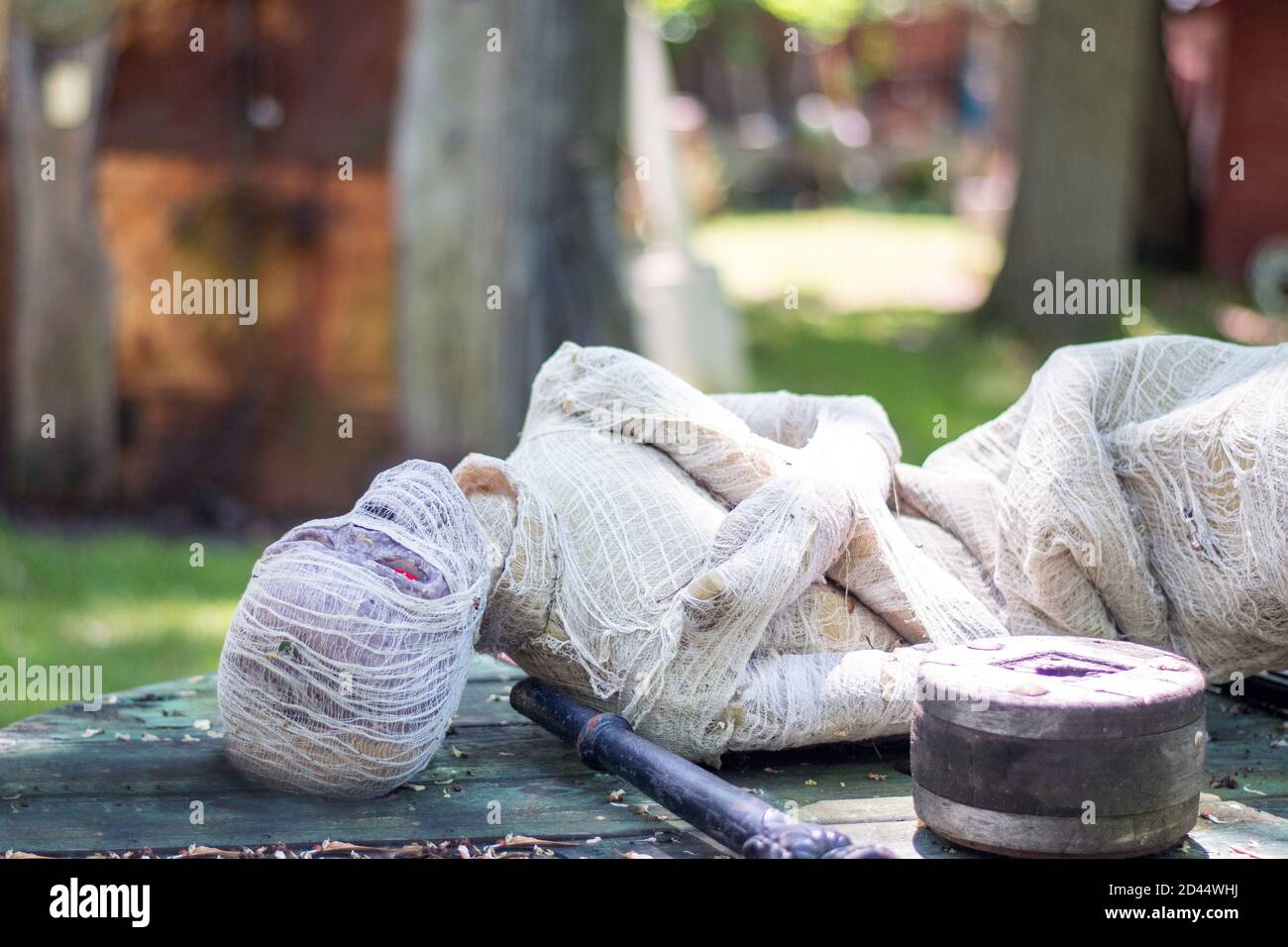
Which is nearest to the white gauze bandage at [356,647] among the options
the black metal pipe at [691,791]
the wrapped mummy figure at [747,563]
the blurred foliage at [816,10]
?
the wrapped mummy figure at [747,563]

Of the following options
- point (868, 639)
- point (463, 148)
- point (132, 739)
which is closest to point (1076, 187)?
point (463, 148)

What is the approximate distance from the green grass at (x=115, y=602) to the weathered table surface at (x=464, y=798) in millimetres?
2209

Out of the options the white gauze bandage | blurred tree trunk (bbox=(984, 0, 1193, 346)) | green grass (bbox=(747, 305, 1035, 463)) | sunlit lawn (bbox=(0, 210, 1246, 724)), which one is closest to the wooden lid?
the white gauze bandage

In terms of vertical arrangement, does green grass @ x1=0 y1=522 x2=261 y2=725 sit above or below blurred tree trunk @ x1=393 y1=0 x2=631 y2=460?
below

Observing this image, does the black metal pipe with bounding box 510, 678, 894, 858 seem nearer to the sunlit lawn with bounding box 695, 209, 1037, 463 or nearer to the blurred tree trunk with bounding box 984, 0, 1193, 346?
the sunlit lawn with bounding box 695, 209, 1037, 463

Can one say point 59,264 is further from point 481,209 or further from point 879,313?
point 879,313

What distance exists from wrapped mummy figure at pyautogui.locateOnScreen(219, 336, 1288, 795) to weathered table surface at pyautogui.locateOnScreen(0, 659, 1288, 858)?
0.09 m

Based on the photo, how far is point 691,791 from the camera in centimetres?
244

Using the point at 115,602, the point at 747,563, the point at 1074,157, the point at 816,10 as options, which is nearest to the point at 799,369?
the point at 1074,157

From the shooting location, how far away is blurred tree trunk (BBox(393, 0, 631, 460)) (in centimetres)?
658

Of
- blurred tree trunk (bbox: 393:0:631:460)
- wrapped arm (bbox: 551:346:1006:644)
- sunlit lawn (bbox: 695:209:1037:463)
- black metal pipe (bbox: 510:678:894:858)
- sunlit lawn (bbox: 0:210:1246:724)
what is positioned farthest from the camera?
sunlit lawn (bbox: 695:209:1037:463)

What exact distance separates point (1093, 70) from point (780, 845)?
775 cm

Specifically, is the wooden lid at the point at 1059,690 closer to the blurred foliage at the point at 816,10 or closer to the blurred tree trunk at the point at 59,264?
the blurred tree trunk at the point at 59,264

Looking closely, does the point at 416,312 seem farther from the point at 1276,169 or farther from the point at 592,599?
the point at 1276,169
